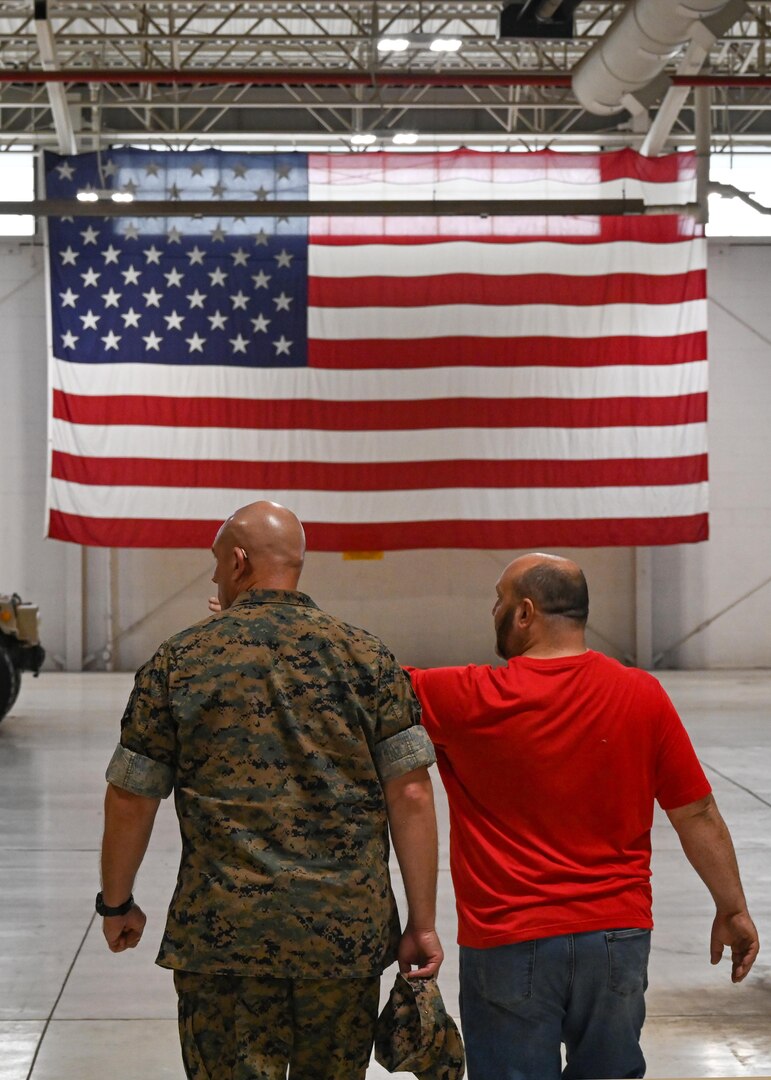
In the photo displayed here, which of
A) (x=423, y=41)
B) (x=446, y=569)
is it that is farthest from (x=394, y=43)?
(x=446, y=569)

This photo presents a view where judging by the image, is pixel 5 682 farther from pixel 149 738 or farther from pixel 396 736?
pixel 396 736

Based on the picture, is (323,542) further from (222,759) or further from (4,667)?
(222,759)

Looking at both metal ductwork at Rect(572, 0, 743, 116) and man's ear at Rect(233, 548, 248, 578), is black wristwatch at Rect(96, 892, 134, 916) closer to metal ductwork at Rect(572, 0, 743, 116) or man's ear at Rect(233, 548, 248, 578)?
man's ear at Rect(233, 548, 248, 578)

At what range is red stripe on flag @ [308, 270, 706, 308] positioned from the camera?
14000 mm

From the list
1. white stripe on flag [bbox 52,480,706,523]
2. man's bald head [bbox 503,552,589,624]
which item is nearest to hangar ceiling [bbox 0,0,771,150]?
white stripe on flag [bbox 52,480,706,523]

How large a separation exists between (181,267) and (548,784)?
12.4 metres

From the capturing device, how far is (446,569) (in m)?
17.9

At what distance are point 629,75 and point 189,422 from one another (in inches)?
230

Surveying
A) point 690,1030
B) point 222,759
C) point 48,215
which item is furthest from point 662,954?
point 48,215

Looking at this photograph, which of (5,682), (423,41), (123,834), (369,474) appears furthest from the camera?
(369,474)

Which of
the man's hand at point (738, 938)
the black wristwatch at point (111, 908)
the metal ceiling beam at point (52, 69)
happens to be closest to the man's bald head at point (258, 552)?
the black wristwatch at point (111, 908)

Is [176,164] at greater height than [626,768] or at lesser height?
greater

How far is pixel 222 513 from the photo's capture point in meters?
13.7

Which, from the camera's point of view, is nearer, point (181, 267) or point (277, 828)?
point (277, 828)
